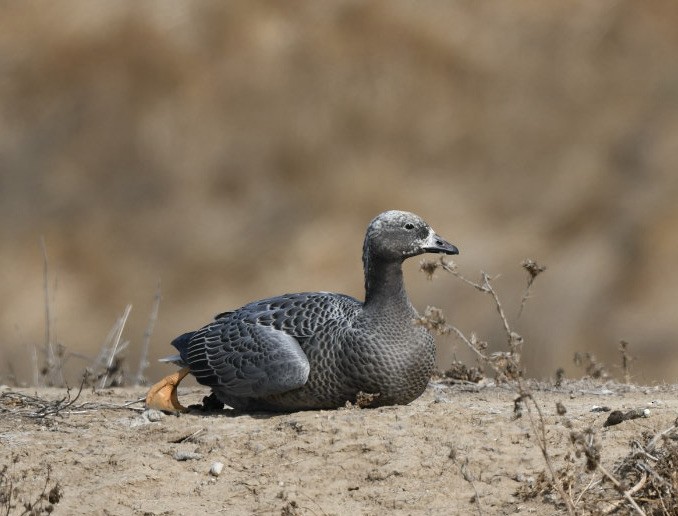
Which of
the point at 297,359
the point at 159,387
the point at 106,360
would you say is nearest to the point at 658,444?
the point at 297,359

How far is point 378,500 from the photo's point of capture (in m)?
7.03

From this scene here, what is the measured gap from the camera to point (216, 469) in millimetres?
7496

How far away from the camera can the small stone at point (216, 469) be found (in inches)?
295

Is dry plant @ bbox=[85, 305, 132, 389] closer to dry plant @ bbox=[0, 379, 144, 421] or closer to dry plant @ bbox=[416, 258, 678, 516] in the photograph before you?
dry plant @ bbox=[0, 379, 144, 421]

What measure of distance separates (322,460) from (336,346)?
106cm

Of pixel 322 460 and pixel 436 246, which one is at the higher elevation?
pixel 436 246

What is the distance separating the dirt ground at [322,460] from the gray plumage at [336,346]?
0.18 meters

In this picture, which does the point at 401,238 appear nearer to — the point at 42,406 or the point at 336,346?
the point at 336,346

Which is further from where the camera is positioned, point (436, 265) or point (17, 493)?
point (17, 493)

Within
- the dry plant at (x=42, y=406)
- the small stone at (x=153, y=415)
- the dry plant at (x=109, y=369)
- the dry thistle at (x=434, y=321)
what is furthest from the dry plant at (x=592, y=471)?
the dry plant at (x=109, y=369)

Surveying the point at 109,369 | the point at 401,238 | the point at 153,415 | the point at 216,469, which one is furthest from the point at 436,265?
the point at 109,369

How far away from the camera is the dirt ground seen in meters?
6.93

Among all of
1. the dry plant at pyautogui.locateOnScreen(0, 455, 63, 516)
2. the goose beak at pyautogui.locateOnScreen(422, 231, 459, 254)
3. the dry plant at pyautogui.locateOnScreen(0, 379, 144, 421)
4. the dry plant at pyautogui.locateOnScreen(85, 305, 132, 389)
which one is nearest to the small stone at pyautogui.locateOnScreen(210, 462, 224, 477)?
the dry plant at pyautogui.locateOnScreen(0, 455, 63, 516)

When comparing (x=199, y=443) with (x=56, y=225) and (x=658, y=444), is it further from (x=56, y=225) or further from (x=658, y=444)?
(x=56, y=225)
